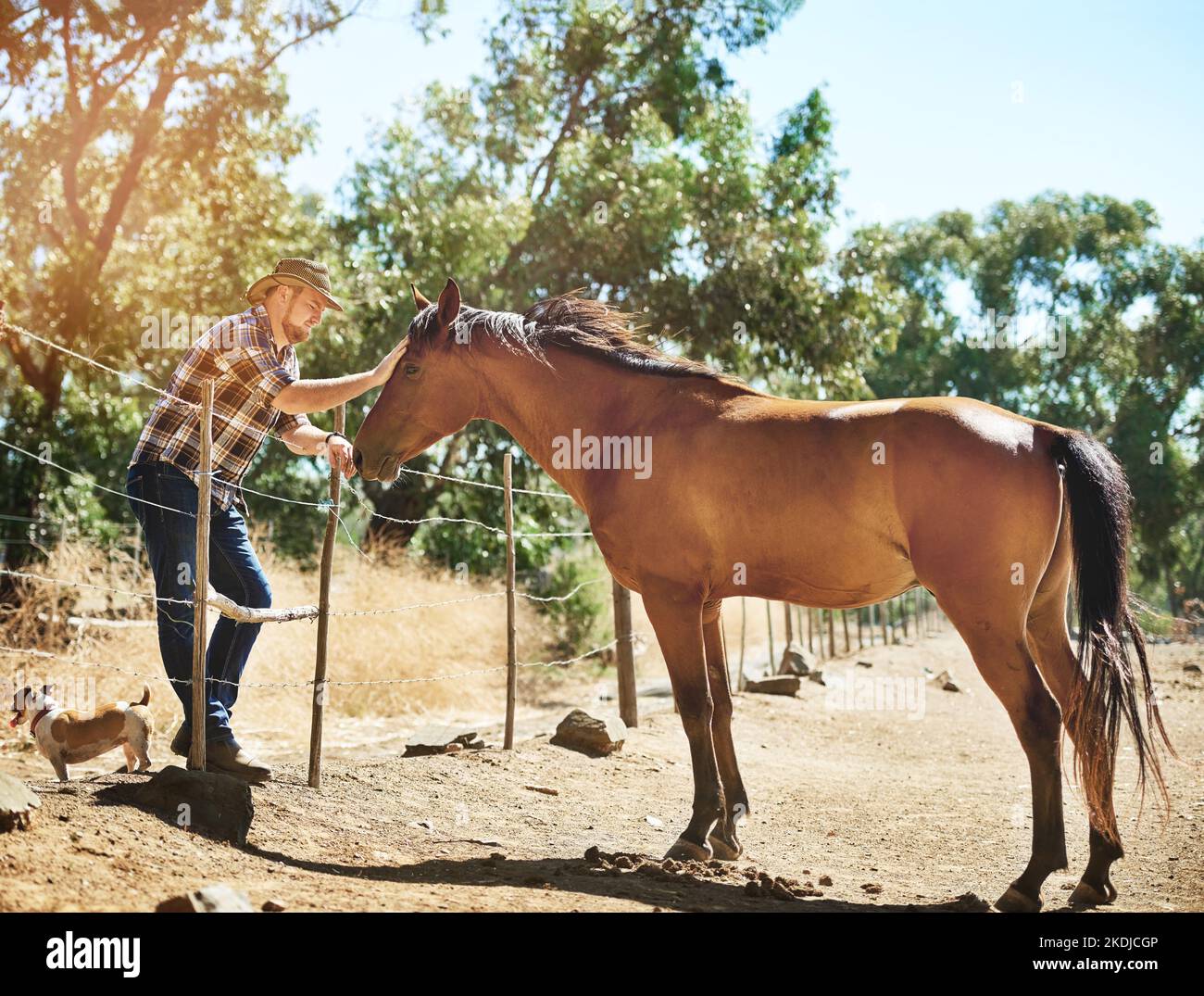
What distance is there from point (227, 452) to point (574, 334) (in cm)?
182

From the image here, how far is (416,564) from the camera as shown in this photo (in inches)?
525

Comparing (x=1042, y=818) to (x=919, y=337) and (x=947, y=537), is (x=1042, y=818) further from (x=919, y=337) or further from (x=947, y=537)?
(x=919, y=337)

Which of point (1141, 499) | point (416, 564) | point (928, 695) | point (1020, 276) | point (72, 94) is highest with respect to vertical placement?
point (1020, 276)

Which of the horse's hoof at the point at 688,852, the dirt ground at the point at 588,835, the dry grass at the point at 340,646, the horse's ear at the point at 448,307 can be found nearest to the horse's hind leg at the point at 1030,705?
the dirt ground at the point at 588,835

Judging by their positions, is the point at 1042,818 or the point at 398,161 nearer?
the point at 1042,818

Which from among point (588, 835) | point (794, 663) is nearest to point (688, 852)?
point (588, 835)

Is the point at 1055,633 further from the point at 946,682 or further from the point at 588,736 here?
the point at 946,682

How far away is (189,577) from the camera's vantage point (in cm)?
484

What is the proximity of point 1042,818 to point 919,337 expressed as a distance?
31.9 meters

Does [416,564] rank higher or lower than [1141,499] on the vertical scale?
lower

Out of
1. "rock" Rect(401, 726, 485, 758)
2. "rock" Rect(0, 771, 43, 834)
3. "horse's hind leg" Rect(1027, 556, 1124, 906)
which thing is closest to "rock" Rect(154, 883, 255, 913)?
"rock" Rect(0, 771, 43, 834)
